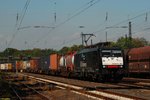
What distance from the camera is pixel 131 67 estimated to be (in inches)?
1665

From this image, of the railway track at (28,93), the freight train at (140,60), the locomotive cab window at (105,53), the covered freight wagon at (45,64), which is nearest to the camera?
the railway track at (28,93)

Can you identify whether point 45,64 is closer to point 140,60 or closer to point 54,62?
point 54,62

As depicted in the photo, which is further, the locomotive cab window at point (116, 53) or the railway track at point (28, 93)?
the locomotive cab window at point (116, 53)

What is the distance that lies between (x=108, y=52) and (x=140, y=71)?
8.33 metres

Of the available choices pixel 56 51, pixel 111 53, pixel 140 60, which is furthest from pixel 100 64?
pixel 56 51

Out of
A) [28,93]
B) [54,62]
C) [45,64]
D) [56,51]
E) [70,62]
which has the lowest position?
[28,93]

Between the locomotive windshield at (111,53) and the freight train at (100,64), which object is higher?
the locomotive windshield at (111,53)

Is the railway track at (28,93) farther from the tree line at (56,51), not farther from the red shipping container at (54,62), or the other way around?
the tree line at (56,51)

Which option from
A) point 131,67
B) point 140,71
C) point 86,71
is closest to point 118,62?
point 86,71

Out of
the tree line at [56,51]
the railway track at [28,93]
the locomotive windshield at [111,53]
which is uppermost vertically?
the tree line at [56,51]

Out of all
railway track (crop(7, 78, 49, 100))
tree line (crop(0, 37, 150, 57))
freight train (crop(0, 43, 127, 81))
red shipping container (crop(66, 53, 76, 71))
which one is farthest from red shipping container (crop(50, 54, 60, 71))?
tree line (crop(0, 37, 150, 57))

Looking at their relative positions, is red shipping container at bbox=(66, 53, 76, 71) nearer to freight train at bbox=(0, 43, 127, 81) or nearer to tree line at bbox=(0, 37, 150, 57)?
freight train at bbox=(0, 43, 127, 81)

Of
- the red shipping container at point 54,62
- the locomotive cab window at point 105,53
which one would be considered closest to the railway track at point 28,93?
the locomotive cab window at point 105,53

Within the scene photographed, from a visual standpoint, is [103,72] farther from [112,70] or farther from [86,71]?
[86,71]
